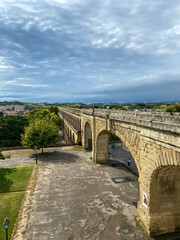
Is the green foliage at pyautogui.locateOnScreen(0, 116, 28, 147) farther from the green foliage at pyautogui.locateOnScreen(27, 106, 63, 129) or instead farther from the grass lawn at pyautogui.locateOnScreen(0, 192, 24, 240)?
the grass lawn at pyautogui.locateOnScreen(0, 192, 24, 240)

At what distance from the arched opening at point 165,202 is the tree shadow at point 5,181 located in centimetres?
1327

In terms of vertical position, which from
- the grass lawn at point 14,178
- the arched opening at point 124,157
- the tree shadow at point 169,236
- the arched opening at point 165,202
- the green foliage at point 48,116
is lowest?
the tree shadow at point 169,236

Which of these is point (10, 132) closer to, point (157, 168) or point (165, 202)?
point (165, 202)

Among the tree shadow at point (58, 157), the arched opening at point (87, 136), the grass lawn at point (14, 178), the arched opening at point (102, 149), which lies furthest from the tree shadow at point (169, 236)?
the arched opening at point (87, 136)

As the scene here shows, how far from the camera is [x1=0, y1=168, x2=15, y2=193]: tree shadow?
15386 mm

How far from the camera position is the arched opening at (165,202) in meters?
9.90

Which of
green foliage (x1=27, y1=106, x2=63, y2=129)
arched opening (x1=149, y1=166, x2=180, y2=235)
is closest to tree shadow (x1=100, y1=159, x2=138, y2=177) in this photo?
arched opening (x1=149, y1=166, x2=180, y2=235)

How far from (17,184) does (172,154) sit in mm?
15340

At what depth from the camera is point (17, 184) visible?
16.3m

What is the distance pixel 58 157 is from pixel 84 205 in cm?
1291

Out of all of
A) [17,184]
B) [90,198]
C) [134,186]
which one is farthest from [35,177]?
[134,186]

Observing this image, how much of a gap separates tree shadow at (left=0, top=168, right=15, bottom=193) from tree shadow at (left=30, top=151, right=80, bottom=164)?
4.83 m

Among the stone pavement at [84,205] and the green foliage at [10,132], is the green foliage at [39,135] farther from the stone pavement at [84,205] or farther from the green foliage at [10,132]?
the green foliage at [10,132]

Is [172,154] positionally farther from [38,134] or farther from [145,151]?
[38,134]
